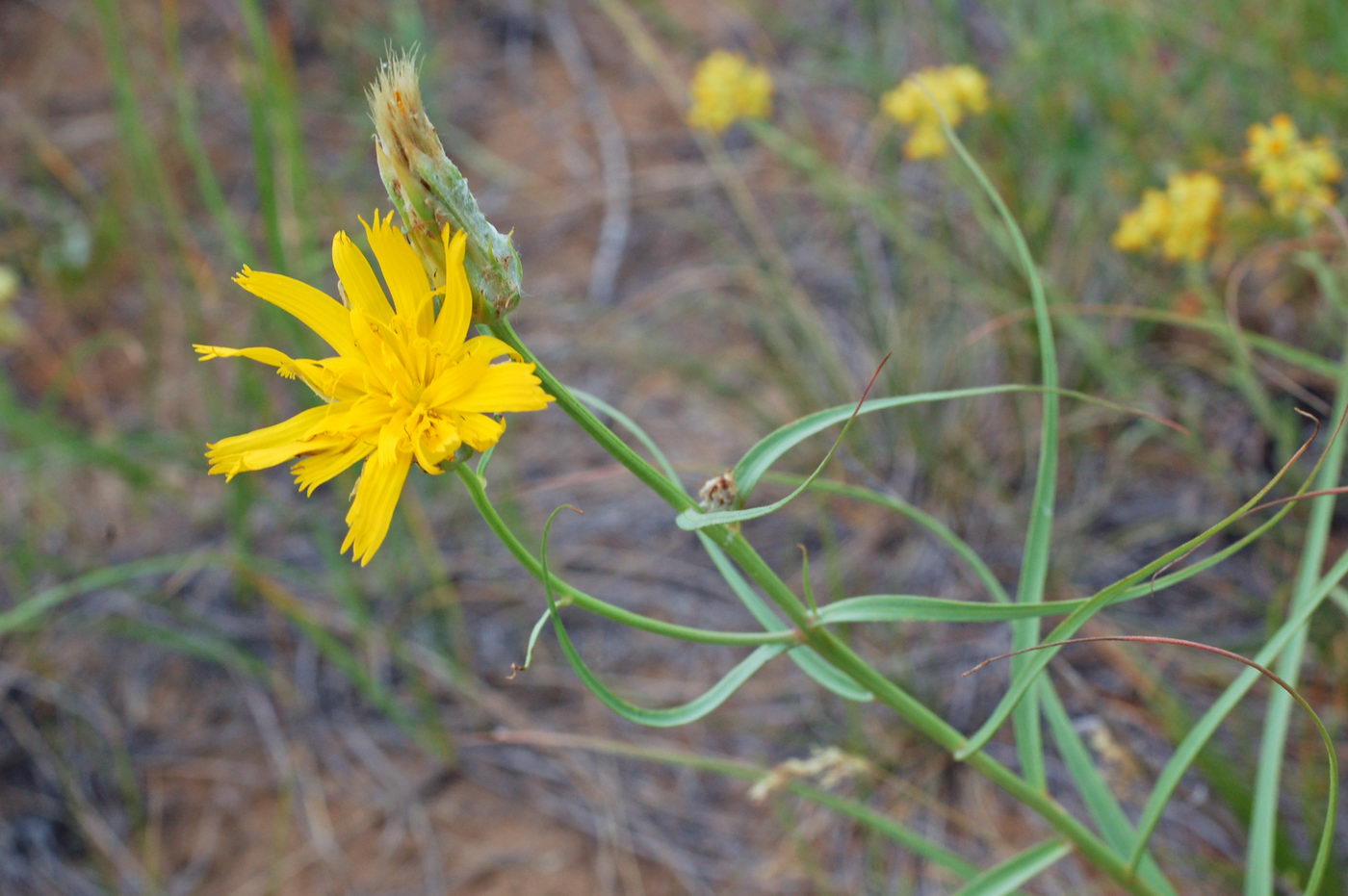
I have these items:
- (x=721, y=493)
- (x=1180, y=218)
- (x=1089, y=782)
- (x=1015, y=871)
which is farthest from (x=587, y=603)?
(x=1180, y=218)

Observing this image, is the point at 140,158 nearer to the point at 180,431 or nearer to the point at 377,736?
the point at 180,431

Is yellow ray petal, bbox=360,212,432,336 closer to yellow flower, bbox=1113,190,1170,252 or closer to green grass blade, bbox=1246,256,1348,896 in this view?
green grass blade, bbox=1246,256,1348,896

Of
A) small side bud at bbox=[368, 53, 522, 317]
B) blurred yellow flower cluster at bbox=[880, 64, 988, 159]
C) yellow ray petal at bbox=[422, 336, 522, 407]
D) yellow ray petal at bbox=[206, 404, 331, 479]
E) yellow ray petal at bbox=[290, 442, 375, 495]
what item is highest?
small side bud at bbox=[368, 53, 522, 317]

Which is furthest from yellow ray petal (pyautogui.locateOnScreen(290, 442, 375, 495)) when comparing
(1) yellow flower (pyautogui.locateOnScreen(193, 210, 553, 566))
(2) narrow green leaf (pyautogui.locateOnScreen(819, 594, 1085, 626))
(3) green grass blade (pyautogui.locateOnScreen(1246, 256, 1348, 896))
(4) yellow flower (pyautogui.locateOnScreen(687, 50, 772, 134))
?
(4) yellow flower (pyautogui.locateOnScreen(687, 50, 772, 134))

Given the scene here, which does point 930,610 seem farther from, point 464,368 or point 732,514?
point 464,368

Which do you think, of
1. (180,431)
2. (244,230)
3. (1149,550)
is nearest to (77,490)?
(180,431)

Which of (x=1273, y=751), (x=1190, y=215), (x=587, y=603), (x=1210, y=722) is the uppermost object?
(x=587, y=603)
